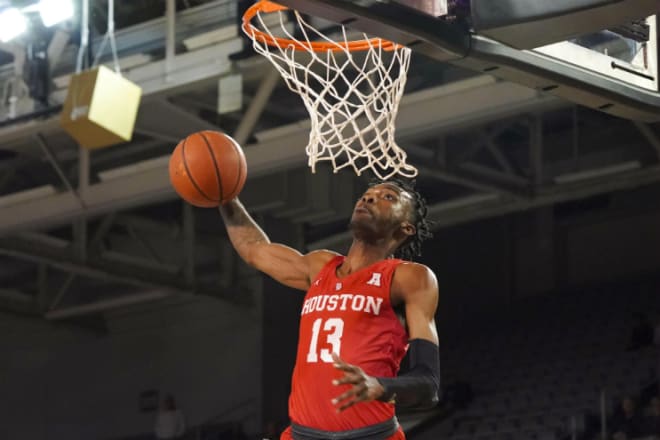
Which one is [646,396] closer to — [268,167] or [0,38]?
[268,167]

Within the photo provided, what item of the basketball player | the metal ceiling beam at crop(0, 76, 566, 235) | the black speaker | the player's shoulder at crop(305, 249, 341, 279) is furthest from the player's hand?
the metal ceiling beam at crop(0, 76, 566, 235)

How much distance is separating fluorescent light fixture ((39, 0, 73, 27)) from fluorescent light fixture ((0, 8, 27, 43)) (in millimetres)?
215

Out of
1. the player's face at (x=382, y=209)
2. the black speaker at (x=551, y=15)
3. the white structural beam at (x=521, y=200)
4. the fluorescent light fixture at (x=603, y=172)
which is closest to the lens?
the black speaker at (x=551, y=15)

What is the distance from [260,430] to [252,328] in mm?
1497

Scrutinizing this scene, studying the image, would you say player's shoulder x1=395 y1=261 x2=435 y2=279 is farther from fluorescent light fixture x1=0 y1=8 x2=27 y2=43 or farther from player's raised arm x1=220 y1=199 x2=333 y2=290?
fluorescent light fixture x1=0 y1=8 x2=27 y2=43

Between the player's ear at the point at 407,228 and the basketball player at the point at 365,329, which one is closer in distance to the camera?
the basketball player at the point at 365,329

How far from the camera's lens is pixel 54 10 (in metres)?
11.7

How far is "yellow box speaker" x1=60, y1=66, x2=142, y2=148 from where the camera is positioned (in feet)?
31.3

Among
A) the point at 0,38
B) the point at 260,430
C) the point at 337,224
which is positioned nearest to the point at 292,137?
the point at 0,38

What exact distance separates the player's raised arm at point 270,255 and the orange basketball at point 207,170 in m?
0.10

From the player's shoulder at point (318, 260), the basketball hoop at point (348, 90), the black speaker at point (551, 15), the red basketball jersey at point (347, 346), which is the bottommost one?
the red basketball jersey at point (347, 346)

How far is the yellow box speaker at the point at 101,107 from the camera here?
955cm

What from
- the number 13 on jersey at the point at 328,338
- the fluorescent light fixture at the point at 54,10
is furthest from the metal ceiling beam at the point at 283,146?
the number 13 on jersey at the point at 328,338

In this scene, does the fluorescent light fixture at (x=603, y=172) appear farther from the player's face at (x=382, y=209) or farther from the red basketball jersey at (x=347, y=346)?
the red basketball jersey at (x=347, y=346)
